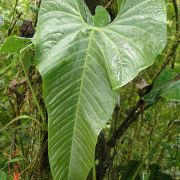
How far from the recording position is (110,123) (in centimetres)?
142

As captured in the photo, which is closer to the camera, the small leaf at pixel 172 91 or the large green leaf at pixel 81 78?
the large green leaf at pixel 81 78

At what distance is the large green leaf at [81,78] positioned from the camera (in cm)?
76

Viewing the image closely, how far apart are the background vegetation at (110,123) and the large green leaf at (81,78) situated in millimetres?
269

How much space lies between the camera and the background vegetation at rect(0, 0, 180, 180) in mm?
1155

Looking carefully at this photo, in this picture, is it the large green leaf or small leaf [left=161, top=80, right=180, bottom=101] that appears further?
small leaf [left=161, top=80, right=180, bottom=101]

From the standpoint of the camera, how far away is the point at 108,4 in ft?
3.96

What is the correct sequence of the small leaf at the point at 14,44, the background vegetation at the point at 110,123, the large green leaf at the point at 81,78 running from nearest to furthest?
1. the large green leaf at the point at 81,78
2. the small leaf at the point at 14,44
3. the background vegetation at the point at 110,123

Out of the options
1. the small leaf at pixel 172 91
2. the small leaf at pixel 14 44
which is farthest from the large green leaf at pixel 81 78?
the small leaf at pixel 172 91

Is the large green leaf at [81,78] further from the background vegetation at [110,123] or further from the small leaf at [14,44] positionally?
the background vegetation at [110,123]

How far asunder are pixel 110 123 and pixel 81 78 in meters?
0.67

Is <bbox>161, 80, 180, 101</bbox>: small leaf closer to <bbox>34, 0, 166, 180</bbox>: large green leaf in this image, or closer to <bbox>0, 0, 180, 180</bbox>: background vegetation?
<bbox>0, 0, 180, 180</bbox>: background vegetation

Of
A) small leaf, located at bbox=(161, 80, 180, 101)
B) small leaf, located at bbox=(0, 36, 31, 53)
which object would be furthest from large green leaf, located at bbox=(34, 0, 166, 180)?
small leaf, located at bbox=(161, 80, 180, 101)

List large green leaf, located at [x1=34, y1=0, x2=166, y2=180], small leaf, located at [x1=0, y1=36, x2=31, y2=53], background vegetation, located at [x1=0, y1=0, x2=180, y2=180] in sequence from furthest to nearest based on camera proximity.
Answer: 1. background vegetation, located at [x1=0, y1=0, x2=180, y2=180]
2. small leaf, located at [x1=0, y1=36, x2=31, y2=53]
3. large green leaf, located at [x1=34, y1=0, x2=166, y2=180]

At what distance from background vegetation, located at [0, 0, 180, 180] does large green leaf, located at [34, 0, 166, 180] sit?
269 mm
